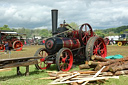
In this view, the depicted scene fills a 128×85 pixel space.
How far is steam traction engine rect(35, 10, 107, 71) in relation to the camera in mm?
6859

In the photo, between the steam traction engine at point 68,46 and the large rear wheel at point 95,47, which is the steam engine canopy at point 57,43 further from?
the large rear wheel at point 95,47

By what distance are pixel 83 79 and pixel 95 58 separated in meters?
2.16

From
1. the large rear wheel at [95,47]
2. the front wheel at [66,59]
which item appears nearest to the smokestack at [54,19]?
the front wheel at [66,59]

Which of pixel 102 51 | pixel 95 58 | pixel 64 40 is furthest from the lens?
pixel 102 51

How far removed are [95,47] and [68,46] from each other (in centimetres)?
162

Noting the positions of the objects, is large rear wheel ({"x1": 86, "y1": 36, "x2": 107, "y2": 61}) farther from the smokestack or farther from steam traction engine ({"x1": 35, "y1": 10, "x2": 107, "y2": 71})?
the smokestack

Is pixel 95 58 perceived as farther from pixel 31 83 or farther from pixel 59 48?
pixel 31 83

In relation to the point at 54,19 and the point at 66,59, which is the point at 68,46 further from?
the point at 54,19

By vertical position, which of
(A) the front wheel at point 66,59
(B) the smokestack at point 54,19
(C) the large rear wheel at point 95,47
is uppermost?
(B) the smokestack at point 54,19

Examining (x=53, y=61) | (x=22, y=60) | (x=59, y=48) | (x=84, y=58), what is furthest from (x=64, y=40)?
(x=22, y=60)

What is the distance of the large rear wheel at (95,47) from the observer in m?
7.30

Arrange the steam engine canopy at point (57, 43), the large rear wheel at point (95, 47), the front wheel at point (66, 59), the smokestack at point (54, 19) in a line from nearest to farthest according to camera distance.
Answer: the front wheel at point (66, 59)
the steam engine canopy at point (57, 43)
the large rear wheel at point (95, 47)
the smokestack at point (54, 19)

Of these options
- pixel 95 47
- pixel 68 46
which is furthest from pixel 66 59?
pixel 95 47

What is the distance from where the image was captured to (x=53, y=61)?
6.85m
